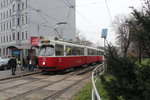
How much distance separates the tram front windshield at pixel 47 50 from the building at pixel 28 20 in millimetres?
24634

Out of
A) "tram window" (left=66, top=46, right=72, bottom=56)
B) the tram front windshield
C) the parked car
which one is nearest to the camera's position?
the tram front windshield

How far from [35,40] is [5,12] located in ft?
133

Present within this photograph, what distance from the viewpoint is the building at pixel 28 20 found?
150 ft

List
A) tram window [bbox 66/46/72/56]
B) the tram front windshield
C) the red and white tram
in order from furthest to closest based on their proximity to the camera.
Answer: tram window [bbox 66/46/72/56]
the tram front windshield
the red and white tram

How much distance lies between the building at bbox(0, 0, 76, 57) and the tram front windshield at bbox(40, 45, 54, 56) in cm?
2463

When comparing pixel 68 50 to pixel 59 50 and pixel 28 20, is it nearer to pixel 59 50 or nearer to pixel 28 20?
pixel 59 50

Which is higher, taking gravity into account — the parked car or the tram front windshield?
the tram front windshield

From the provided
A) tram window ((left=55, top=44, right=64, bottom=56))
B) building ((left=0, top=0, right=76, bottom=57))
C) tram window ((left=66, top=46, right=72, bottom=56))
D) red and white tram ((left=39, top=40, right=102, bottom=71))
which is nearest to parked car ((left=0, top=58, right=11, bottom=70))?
red and white tram ((left=39, top=40, right=102, bottom=71))

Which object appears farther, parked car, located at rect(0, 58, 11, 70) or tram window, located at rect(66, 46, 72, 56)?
parked car, located at rect(0, 58, 11, 70)

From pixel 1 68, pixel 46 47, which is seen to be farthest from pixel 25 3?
Result: pixel 46 47

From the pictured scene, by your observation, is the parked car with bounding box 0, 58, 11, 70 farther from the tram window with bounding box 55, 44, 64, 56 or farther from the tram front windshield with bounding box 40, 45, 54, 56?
the tram window with bounding box 55, 44, 64, 56

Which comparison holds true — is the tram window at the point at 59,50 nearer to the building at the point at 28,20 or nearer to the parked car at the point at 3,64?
the parked car at the point at 3,64

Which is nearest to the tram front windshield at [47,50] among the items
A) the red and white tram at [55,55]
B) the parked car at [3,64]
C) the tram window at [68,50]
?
the red and white tram at [55,55]

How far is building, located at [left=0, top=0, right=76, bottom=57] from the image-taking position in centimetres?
4572
